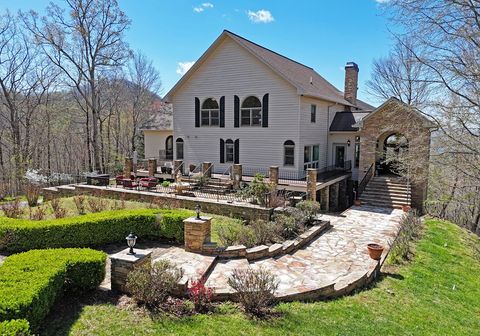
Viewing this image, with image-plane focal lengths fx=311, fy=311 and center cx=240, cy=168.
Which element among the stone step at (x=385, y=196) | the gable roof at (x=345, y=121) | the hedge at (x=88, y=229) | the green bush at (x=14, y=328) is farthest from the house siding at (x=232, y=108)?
the green bush at (x=14, y=328)

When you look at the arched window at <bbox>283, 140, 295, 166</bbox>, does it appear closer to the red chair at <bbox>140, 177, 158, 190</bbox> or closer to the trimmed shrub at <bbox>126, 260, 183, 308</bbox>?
the red chair at <bbox>140, 177, 158, 190</bbox>

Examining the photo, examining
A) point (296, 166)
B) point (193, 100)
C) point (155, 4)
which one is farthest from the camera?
point (193, 100)

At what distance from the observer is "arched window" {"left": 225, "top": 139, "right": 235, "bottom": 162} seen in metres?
18.7

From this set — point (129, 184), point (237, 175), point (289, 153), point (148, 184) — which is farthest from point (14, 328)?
point (289, 153)

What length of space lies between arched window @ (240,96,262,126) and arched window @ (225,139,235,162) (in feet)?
4.54

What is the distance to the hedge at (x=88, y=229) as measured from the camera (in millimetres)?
7695

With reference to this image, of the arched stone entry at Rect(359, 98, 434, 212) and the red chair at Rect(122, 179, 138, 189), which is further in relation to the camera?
the arched stone entry at Rect(359, 98, 434, 212)

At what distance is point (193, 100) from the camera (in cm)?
1956

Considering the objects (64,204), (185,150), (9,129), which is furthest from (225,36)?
(9,129)

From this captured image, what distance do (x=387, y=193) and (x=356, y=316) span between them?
44.1 feet

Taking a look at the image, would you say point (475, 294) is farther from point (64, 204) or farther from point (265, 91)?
point (64, 204)

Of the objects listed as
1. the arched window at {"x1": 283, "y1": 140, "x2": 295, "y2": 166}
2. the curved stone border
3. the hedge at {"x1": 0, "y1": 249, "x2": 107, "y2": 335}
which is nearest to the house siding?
the arched window at {"x1": 283, "y1": 140, "x2": 295, "y2": 166}

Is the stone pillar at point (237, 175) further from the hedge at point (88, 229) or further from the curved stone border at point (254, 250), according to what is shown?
the hedge at point (88, 229)

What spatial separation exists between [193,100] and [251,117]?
161 inches
